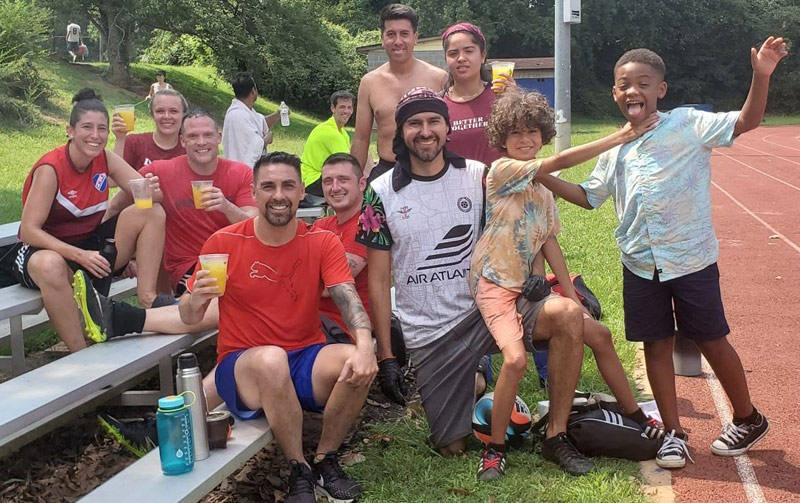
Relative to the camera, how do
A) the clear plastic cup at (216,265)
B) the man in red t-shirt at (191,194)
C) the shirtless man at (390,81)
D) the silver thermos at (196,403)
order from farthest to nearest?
the shirtless man at (390,81)
the man in red t-shirt at (191,194)
the clear plastic cup at (216,265)
the silver thermos at (196,403)

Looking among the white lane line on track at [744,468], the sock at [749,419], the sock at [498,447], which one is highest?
the sock at [749,419]

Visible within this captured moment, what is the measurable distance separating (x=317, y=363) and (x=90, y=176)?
1.99 m

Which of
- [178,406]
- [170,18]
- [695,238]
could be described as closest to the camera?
[178,406]

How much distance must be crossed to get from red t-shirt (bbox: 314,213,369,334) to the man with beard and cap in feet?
1.10

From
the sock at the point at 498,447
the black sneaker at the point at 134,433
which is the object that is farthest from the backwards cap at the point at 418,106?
the black sneaker at the point at 134,433

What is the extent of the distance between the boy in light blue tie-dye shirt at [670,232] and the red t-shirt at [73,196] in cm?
266

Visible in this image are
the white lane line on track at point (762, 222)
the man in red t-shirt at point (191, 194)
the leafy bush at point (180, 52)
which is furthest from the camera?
the leafy bush at point (180, 52)

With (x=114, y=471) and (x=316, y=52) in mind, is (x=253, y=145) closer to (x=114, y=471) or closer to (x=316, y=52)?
(x=114, y=471)

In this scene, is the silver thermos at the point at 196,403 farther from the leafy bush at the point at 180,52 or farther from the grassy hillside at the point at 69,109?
the leafy bush at the point at 180,52

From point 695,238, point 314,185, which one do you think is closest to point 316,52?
point 314,185

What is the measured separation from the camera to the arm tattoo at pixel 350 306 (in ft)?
12.8

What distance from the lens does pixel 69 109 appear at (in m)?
20.8

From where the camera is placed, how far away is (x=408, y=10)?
539 centimetres

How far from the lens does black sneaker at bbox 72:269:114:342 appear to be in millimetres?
4180
